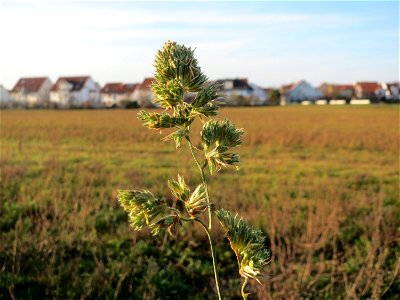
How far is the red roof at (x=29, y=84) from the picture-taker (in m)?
108

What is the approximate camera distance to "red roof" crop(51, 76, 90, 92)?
4405 inches

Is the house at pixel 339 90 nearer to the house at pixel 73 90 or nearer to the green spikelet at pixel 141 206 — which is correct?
the house at pixel 73 90

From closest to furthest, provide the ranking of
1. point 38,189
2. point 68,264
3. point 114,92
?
point 68,264 → point 38,189 → point 114,92

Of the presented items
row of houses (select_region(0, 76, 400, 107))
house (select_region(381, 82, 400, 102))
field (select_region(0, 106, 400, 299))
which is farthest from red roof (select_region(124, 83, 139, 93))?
field (select_region(0, 106, 400, 299))

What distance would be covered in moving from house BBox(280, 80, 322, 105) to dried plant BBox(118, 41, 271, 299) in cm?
12672

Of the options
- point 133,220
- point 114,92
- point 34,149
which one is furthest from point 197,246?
point 114,92

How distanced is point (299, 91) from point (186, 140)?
136174mm

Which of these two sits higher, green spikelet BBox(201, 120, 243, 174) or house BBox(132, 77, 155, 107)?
house BBox(132, 77, 155, 107)

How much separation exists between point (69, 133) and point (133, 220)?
105 ft

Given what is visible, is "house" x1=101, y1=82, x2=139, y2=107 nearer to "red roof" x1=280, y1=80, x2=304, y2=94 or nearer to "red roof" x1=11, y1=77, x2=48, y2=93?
"red roof" x1=11, y1=77, x2=48, y2=93

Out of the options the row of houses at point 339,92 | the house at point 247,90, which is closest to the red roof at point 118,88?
the house at point 247,90

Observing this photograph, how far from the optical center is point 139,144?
2539 cm

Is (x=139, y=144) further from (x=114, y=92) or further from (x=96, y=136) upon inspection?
(x=114, y=92)

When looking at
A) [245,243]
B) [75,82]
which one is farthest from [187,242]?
[75,82]
